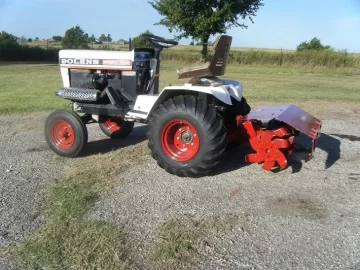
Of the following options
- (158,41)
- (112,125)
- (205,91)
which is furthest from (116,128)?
(205,91)

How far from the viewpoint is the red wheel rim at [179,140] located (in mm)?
4828

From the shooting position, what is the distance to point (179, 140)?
4977 millimetres

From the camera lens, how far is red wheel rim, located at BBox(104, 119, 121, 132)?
669cm

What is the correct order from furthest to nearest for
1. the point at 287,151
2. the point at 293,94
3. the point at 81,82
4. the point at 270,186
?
the point at 293,94 → the point at 81,82 → the point at 287,151 → the point at 270,186

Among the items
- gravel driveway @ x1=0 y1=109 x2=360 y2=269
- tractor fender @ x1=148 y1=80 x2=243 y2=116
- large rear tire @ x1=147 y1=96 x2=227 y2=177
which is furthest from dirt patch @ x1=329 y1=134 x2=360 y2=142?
large rear tire @ x1=147 y1=96 x2=227 y2=177

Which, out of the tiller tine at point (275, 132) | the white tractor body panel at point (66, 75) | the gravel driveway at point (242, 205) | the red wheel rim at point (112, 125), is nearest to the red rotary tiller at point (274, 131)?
the tiller tine at point (275, 132)

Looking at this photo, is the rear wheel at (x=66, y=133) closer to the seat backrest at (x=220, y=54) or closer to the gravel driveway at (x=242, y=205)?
the gravel driveway at (x=242, y=205)

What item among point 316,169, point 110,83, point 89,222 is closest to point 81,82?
point 110,83

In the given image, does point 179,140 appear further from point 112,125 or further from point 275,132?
point 112,125

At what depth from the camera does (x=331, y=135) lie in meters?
7.07

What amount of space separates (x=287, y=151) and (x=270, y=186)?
1.80 ft

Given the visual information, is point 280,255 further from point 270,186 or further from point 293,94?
point 293,94

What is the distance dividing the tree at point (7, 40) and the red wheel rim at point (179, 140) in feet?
115

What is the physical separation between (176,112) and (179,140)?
0.40 m
